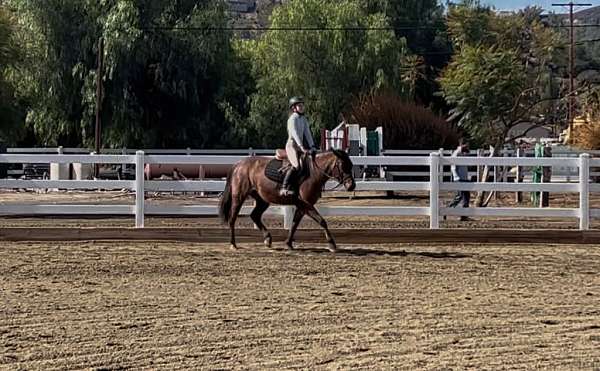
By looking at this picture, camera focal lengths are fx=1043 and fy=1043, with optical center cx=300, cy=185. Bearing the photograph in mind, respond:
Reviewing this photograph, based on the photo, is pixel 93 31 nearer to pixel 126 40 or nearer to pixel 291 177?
pixel 126 40

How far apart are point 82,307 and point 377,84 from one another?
1520 inches

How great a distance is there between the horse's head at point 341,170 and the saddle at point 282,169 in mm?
390

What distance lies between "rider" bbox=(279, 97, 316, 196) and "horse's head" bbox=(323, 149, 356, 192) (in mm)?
320

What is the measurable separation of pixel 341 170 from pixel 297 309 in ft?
16.0

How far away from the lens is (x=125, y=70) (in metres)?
43.9

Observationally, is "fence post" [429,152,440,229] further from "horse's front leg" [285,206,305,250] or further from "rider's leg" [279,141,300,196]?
"rider's leg" [279,141,300,196]

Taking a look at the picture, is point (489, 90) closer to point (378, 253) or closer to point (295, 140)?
point (378, 253)

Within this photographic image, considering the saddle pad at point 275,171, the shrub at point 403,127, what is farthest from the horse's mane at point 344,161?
the shrub at point 403,127

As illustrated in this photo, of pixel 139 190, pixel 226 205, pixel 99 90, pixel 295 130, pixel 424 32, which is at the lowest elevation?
pixel 226 205

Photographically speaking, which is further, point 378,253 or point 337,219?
point 337,219

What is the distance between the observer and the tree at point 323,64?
47344mm

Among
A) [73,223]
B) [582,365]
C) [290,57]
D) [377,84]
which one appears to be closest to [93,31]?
[290,57]

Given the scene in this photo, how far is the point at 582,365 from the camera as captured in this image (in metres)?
7.13

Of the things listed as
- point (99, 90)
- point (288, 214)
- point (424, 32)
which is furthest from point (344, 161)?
point (424, 32)
